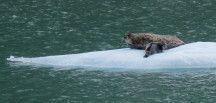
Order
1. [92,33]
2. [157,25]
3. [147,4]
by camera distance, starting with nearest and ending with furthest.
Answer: [92,33]
[157,25]
[147,4]

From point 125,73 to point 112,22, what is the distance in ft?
42.7

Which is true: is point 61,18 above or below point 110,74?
above

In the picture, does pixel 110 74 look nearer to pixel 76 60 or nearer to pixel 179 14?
pixel 76 60

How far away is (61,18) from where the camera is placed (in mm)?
35938

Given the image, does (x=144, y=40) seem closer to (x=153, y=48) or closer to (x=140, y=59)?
(x=153, y=48)

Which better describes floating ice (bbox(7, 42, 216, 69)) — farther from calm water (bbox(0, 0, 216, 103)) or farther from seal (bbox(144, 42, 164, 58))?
calm water (bbox(0, 0, 216, 103))

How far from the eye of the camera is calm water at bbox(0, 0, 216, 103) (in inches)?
769

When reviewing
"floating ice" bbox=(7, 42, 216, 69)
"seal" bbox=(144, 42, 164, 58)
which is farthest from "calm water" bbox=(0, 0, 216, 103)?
"seal" bbox=(144, 42, 164, 58)

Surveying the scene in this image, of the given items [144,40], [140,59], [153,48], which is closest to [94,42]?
[144,40]

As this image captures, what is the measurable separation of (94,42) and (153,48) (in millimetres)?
6055

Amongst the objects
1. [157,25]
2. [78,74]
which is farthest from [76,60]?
[157,25]

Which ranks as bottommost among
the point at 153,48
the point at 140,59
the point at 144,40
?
the point at 140,59

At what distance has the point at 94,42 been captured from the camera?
2844cm

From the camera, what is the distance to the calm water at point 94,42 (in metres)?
19.5
